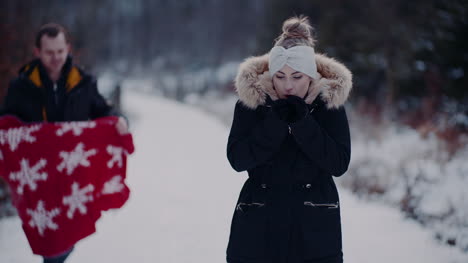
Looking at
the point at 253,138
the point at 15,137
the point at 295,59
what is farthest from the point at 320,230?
the point at 15,137

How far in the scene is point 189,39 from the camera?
202 ft

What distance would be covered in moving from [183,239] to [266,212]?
253 cm

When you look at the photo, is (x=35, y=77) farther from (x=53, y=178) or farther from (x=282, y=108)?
(x=282, y=108)

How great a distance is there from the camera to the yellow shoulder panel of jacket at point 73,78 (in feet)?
9.29

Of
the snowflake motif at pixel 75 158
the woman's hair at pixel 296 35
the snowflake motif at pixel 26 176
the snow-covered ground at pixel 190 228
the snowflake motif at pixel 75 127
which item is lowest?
the snow-covered ground at pixel 190 228

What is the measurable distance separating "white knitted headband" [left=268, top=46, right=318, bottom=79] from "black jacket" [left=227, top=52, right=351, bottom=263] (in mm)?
135

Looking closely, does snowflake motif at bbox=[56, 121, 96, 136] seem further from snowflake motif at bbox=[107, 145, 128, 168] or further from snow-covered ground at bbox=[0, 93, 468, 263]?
snow-covered ground at bbox=[0, 93, 468, 263]

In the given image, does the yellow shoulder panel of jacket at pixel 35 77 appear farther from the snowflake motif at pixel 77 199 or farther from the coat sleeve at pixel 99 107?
the snowflake motif at pixel 77 199

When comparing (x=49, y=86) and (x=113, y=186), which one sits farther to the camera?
(x=113, y=186)

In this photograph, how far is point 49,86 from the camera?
2.76m

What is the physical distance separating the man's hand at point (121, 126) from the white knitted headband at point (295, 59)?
136 cm

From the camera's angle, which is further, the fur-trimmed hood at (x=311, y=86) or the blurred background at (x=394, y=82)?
the blurred background at (x=394, y=82)

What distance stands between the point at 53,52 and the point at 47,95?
0.31 metres

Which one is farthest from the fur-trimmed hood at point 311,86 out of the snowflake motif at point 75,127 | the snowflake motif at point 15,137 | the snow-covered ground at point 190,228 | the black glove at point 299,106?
the snow-covered ground at point 190,228
